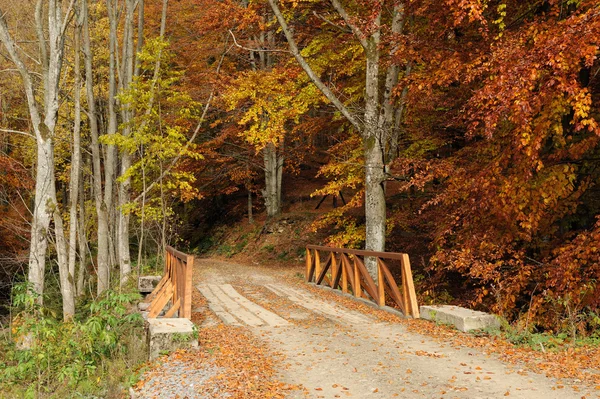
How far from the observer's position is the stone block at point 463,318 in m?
7.18

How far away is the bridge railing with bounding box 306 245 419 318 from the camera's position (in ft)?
27.7

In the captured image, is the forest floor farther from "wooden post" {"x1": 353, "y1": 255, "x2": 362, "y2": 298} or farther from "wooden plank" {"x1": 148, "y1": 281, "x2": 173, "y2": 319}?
"wooden post" {"x1": 353, "y1": 255, "x2": 362, "y2": 298}

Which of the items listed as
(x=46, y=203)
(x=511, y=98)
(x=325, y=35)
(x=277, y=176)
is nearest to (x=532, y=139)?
(x=511, y=98)

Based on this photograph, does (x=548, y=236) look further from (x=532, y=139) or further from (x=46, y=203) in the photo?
(x=46, y=203)

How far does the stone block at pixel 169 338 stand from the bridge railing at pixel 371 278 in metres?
3.58

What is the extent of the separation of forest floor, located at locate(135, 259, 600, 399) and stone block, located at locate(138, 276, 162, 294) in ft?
14.6

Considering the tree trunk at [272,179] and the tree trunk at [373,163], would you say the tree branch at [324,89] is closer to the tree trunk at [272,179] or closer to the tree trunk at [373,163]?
the tree trunk at [373,163]

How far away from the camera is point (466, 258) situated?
8.79 meters

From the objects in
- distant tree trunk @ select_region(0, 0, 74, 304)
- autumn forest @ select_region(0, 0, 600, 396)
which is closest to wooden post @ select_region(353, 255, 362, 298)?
autumn forest @ select_region(0, 0, 600, 396)

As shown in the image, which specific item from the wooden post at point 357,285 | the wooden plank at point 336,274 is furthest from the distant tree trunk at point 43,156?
the wooden post at point 357,285

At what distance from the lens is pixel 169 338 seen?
6496 millimetres

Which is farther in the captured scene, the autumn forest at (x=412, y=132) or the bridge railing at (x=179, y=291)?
the bridge railing at (x=179, y=291)

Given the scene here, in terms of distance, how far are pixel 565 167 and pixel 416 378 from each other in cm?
481

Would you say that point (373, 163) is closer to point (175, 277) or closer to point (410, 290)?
point (410, 290)
